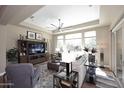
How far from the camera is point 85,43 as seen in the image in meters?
6.51

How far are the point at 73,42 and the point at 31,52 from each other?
10.9 feet

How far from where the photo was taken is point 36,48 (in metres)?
6.16

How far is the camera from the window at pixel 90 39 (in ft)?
19.8

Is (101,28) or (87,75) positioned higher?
(101,28)

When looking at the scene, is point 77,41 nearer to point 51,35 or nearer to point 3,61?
point 51,35

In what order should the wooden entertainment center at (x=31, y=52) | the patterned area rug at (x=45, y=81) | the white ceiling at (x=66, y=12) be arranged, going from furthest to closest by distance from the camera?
the wooden entertainment center at (x=31, y=52)
the white ceiling at (x=66, y=12)
the patterned area rug at (x=45, y=81)

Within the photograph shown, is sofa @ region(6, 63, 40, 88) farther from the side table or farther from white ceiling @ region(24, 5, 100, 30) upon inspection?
white ceiling @ region(24, 5, 100, 30)

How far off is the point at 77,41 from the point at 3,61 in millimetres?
4914

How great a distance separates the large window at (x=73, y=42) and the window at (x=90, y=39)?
46 cm

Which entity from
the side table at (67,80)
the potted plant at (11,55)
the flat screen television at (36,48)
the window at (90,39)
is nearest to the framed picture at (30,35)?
the flat screen television at (36,48)

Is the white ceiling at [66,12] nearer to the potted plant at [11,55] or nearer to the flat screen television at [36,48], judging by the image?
the flat screen television at [36,48]

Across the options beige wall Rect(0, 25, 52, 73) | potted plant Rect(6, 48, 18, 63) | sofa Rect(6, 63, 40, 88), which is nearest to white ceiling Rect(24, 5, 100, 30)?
beige wall Rect(0, 25, 52, 73)

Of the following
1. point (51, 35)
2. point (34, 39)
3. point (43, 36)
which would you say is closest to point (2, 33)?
point (34, 39)

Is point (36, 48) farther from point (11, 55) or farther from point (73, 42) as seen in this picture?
point (73, 42)
